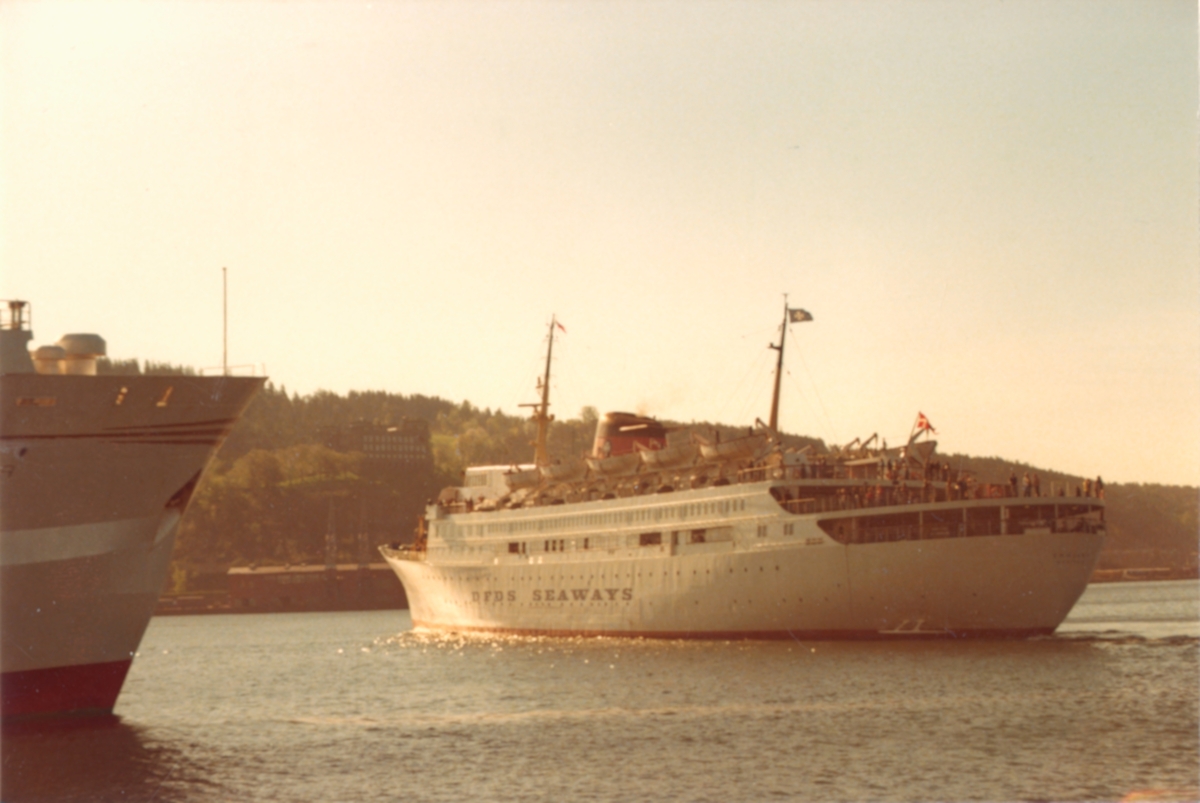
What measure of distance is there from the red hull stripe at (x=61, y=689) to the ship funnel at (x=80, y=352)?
6.76 m

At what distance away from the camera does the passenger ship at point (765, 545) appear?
49.9 m

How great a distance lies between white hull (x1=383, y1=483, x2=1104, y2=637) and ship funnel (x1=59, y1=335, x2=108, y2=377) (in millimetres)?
28613

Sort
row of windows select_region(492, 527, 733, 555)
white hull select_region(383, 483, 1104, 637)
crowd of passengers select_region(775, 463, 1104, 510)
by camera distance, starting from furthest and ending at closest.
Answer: row of windows select_region(492, 527, 733, 555), crowd of passengers select_region(775, 463, 1104, 510), white hull select_region(383, 483, 1104, 637)

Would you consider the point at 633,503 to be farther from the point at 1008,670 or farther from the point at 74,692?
Result: the point at 74,692

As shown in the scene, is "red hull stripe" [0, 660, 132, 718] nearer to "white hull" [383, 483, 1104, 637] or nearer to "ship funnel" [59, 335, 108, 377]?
"ship funnel" [59, 335, 108, 377]

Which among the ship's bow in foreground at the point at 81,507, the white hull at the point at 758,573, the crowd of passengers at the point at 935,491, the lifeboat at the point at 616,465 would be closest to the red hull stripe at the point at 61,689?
the ship's bow in foreground at the point at 81,507

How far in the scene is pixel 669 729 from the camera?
33219mm

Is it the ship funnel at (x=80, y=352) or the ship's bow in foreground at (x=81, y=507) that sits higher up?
the ship funnel at (x=80, y=352)

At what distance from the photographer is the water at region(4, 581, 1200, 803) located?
26141mm

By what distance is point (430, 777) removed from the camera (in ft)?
91.2

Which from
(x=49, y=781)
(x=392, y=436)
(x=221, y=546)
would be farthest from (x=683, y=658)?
(x=392, y=436)

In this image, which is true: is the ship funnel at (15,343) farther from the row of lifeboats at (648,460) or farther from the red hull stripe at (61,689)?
the row of lifeboats at (648,460)

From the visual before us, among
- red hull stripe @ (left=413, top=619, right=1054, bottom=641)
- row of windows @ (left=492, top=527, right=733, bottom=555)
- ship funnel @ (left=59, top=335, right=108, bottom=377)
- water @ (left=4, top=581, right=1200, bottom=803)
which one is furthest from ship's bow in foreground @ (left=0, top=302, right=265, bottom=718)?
row of windows @ (left=492, top=527, right=733, bottom=555)

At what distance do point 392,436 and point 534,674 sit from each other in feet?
425
